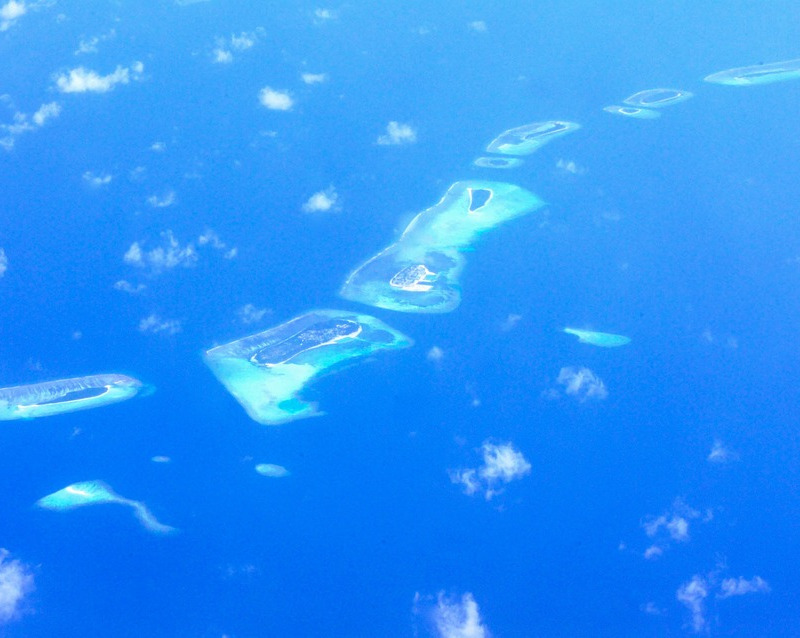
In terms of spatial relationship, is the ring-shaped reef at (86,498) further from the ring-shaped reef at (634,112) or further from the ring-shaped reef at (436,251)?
the ring-shaped reef at (634,112)

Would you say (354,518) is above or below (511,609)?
above

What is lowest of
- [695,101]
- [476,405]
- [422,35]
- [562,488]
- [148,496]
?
[148,496]

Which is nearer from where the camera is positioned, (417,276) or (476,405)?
(476,405)

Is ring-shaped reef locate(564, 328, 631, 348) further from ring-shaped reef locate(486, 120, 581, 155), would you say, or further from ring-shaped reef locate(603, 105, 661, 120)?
ring-shaped reef locate(603, 105, 661, 120)

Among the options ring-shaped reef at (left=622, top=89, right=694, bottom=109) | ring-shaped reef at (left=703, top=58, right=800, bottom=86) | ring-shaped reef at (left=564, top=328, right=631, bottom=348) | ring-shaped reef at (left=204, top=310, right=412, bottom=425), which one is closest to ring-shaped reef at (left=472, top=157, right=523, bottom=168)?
ring-shaped reef at (left=622, top=89, right=694, bottom=109)

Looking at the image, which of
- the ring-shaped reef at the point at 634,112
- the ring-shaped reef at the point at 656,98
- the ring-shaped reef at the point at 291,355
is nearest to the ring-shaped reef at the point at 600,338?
the ring-shaped reef at the point at 291,355

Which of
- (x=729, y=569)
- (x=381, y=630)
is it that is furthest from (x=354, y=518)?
(x=729, y=569)

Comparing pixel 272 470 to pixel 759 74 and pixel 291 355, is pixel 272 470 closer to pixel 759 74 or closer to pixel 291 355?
pixel 291 355

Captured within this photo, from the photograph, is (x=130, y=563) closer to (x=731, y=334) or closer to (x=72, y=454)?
(x=72, y=454)

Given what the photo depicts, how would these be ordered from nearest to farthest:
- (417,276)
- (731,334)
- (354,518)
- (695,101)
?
(354,518) < (731,334) < (417,276) < (695,101)
